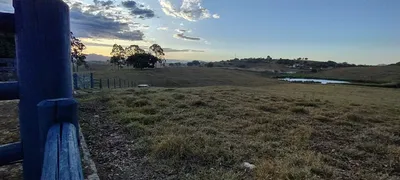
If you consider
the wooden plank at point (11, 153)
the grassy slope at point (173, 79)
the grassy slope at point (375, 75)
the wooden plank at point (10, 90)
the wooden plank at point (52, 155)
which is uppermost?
the wooden plank at point (10, 90)

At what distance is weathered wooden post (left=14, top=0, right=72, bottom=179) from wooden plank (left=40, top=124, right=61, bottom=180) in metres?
0.08

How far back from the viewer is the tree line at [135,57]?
67.4m

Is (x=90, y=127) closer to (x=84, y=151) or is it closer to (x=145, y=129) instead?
(x=145, y=129)

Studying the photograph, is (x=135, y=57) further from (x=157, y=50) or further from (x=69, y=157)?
(x=69, y=157)

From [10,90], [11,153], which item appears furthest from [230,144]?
[10,90]

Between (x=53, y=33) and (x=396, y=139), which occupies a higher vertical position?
(x=53, y=33)

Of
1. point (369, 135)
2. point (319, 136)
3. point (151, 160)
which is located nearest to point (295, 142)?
point (319, 136)

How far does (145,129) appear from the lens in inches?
233

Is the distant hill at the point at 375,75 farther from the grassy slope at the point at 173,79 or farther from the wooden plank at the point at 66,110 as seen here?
the wooden plank at the point at 66,110

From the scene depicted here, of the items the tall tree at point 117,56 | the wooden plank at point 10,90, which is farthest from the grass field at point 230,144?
the tall tree at point 117,56

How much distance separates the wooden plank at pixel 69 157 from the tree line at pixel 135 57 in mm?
67742

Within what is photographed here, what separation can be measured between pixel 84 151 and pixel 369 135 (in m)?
6.31

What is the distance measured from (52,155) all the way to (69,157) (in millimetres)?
88

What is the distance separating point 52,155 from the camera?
89 centimetres
